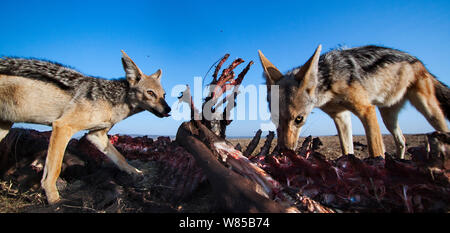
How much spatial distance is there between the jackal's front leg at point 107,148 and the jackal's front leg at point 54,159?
0.72 metres

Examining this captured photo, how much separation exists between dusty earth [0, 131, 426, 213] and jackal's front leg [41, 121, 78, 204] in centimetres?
16

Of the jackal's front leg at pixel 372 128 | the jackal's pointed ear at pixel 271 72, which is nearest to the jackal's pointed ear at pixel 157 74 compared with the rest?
the jackal's pointed ear at pixel 271 72

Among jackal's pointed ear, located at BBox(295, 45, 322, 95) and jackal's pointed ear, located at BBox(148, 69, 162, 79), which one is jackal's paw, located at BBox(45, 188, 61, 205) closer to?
jackal's pointed ear, located at BBox(148, 69, 162, 79)

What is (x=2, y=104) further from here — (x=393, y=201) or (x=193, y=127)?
(x=393, y=201)

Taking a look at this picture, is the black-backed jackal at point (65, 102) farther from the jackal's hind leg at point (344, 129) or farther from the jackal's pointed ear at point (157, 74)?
the jackal's hind leg at point (344, 129)

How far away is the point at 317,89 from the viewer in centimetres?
543

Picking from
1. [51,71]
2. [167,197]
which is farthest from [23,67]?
[167,197]

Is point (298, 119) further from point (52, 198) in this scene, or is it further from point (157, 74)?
point (52, 198)

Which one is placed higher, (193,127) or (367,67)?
(367,67)

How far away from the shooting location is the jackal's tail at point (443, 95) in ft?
18.6

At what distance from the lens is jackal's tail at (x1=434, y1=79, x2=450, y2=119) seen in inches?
223

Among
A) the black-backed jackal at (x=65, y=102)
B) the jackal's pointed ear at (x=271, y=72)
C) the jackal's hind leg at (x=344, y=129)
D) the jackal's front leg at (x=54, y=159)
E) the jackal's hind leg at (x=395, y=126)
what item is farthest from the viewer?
the jackal's hind leg at (x=395, y=126)

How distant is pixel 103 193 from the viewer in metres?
3.46

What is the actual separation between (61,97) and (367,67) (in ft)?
22.8
